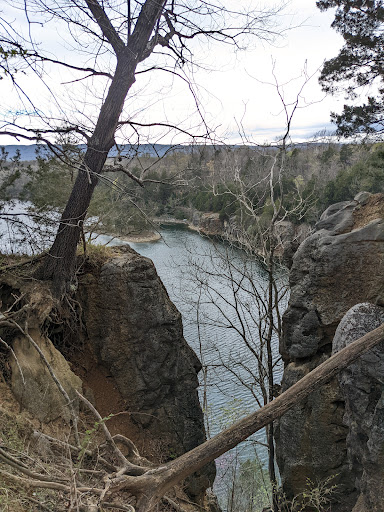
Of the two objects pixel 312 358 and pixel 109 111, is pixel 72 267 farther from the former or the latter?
pixel 312 358

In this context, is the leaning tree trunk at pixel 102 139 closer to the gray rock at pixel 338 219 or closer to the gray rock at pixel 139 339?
the gray rock at pixel 139 339

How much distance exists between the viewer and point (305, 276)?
6824 mm

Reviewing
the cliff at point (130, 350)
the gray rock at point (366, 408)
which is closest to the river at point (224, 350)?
the cliff at point (130, 350)

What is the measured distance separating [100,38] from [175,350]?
4853mm

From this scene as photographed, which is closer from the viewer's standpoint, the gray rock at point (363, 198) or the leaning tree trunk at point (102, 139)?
the leaning tree trunk at point (102, 139)

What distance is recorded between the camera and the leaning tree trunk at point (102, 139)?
19.2 feet

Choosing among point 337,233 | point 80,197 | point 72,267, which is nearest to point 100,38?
point 80,197

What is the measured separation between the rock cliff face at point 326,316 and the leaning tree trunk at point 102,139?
343cm

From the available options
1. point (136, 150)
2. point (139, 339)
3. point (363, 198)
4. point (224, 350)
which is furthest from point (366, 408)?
point (224, 350)

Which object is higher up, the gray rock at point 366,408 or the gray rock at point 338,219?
the gray rock at point 338,219

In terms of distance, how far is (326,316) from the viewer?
6.54 meters

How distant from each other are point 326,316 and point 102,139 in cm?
416

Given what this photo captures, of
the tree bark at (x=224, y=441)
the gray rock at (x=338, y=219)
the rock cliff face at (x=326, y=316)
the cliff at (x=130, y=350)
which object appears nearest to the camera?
the tree bark at (x=224, y=441)

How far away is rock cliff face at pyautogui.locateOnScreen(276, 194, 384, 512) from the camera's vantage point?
6297mm
